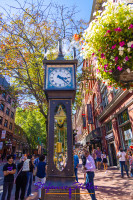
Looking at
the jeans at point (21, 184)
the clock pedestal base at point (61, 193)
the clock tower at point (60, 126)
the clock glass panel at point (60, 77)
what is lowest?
the jeans at point (21, 184)

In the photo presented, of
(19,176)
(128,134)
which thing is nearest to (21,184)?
(19,176)

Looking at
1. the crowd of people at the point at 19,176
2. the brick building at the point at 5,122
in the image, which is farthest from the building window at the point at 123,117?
the brick building at the point at 5,122

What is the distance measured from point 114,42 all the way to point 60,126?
2.43m

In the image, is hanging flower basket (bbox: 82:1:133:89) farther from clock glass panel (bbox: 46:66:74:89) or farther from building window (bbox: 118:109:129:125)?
building window (bbox: 118:109:129:125)

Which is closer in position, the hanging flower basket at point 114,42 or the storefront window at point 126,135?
the hanging flower basket at point 114,42

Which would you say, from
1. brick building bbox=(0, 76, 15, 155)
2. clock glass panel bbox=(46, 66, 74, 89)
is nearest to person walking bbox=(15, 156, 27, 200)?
clock glass panel bbox=(46, 66, 74, 89)

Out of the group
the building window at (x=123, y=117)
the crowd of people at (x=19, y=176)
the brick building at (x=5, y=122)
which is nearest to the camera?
the crowd of people at (x=19, y=176)

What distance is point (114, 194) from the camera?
5.61 metres

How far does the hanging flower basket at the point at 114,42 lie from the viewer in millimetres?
2902

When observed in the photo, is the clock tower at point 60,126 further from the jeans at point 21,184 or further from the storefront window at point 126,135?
the storefront window at point 126,135

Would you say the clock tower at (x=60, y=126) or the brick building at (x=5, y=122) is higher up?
the brick building at (x=5, y=122)

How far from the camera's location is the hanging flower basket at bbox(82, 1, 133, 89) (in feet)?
9.52

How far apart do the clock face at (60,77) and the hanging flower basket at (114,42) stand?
2.99ft

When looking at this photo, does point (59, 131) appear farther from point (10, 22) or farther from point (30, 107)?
point (30, 107)
